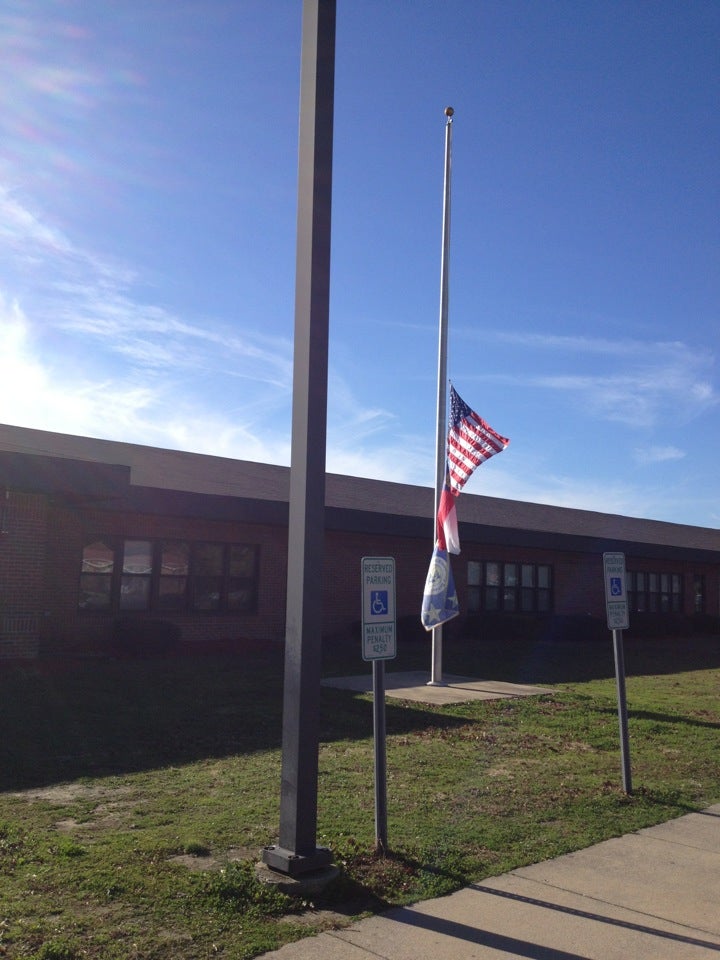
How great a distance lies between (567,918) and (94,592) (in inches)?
622

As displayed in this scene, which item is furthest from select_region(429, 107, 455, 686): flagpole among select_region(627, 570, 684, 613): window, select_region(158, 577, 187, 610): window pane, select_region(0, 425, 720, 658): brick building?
Answer: select_region(627, 570, 684, 613): window

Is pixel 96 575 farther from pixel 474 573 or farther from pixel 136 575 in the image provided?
pixel 474 573

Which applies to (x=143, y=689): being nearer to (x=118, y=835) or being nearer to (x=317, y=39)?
(x=118, y=835)

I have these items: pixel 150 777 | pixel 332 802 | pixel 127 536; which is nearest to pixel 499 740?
pixel 332 802

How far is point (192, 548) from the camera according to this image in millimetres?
21219

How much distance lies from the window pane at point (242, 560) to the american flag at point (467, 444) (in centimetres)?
912

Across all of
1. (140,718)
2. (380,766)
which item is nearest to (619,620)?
(380,766)

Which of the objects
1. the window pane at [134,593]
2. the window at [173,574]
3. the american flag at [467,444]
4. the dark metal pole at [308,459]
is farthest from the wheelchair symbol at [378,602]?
the window at [173,574]

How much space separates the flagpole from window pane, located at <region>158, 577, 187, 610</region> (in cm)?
755

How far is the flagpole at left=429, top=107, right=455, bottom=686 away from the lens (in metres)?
15.0

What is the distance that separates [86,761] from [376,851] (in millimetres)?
3697

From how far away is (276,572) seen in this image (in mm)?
22859

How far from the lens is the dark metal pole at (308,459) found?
17.7ft

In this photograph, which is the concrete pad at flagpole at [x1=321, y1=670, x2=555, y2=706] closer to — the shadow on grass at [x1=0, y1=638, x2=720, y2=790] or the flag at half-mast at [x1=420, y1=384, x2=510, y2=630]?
the shadow on grass at [x1=0, y1=638, x2=720, y2=790]
